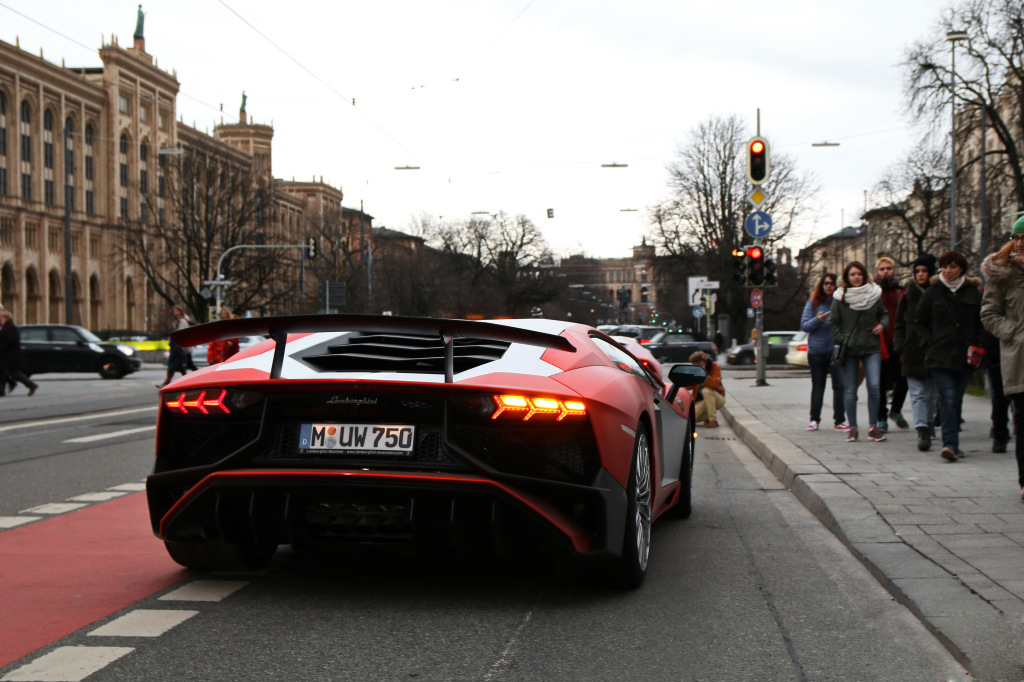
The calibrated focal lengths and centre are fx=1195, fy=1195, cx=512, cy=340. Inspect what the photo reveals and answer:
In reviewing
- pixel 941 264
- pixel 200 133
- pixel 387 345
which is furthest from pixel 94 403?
pixel 200 133

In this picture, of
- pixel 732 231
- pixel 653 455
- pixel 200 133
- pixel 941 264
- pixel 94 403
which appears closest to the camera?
pixel 653 455

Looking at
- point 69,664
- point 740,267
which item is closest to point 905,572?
point 69,664

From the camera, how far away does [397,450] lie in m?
4.57

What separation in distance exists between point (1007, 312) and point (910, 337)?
299 centimetres

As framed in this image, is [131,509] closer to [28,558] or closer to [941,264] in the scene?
[28,558]

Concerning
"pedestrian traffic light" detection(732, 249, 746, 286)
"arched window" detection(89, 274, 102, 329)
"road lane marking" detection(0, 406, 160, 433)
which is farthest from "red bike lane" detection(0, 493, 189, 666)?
"arched window" detection(89, 274, 102, 329)

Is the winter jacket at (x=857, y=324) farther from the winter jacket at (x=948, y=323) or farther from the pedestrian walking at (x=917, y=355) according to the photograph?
the winter jacket at (x=948, y=323)

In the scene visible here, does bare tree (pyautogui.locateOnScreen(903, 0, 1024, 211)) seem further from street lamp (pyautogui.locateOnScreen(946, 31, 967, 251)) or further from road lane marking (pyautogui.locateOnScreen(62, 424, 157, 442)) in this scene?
road lane marking (pyautogui.locateOnScreen(62, 424, 157, 442))

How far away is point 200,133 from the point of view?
4350 inches

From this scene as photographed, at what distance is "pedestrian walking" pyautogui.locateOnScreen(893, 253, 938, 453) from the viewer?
1042 centimetres

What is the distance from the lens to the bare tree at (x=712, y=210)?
209 feet

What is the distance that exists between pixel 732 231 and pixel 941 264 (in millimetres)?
A: 56482

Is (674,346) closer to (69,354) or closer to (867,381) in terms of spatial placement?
(69,354)

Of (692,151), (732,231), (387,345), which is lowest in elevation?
(387,345)
